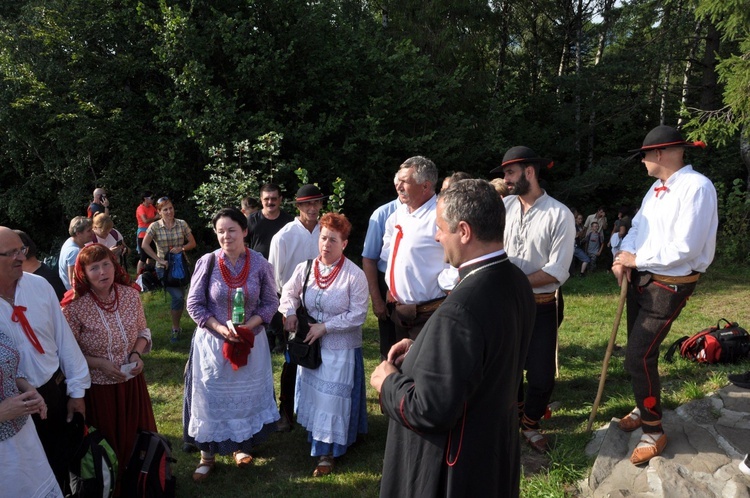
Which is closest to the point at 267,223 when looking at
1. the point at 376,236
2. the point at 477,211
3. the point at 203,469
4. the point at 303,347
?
the point at 376,236

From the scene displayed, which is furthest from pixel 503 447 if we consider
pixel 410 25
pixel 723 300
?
pixel 410 25

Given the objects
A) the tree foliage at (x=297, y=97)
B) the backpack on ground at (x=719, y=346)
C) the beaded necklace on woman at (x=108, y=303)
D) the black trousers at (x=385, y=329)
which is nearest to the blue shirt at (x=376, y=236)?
the black trousers at (x=385, y=329)

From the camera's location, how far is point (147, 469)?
3570mm

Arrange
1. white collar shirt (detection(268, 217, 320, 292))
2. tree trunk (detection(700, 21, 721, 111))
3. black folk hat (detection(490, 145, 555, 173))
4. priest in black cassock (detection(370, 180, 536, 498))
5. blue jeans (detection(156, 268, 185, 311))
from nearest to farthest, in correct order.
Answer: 1. priest in black cassock (detection(370, 180, 536, 498))
2. black folk hat (detection(490, 145, 555, 173))
3. white collar shirt (detection(268, 217, 320, 292))
4. blue jeans (detection(156, 268, 185, 311))
5. tree trunk (detection(700, 21, 721, 111))

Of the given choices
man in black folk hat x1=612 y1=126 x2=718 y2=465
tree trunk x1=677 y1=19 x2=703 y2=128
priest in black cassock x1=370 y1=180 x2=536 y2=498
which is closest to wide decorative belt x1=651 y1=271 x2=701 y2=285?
man in black folk hat x1=612 y1=126 x2=718 y2=465

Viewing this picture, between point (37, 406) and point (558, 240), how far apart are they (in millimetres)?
3292

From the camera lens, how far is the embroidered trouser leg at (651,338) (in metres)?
3.60

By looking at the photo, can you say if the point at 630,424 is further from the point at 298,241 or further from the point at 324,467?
the point at 298,241

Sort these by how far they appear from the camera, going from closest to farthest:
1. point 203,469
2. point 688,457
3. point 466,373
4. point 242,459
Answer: point 466,373 → point 688,457 → point 203,469 → point 242,459

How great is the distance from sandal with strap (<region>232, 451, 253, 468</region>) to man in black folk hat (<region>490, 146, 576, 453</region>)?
2120 mm

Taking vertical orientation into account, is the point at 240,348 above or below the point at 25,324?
below

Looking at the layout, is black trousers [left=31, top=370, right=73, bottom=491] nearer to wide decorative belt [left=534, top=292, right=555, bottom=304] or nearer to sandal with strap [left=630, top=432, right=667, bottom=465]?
wide decorative belt [left=534, top=292, right=555, bottom=304]

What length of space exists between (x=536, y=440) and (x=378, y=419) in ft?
Answer: 4.75

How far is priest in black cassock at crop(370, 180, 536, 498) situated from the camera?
1.96 m
